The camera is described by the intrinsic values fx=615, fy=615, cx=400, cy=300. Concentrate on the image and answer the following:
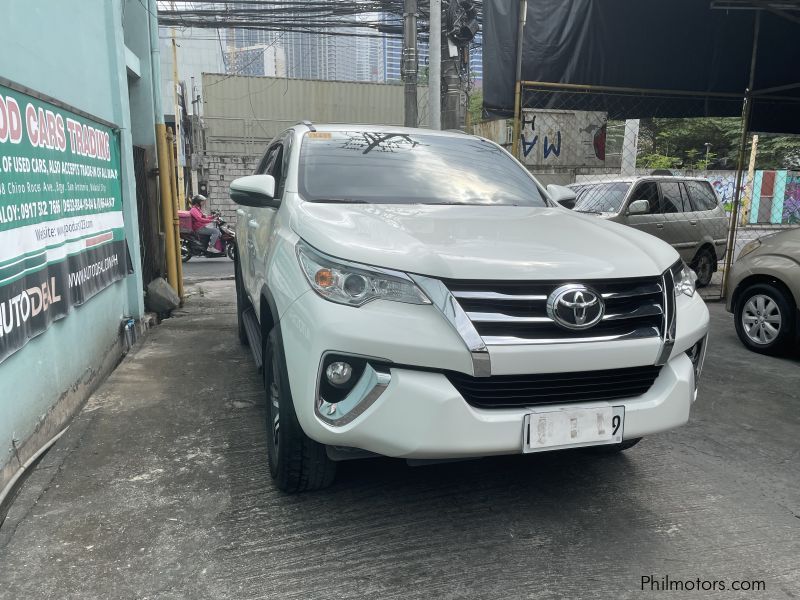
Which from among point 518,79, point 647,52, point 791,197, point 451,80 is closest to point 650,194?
point 647,52

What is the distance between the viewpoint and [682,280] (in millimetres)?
2852

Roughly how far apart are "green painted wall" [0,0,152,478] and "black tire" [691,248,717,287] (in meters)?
8.08

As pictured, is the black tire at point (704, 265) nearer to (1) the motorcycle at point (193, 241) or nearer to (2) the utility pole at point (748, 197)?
(1) the motorcycle at point (193, 241)

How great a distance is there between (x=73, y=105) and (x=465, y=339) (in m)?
3.45

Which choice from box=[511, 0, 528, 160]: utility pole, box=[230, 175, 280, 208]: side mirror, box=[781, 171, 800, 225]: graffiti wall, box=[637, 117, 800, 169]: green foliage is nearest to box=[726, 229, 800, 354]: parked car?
box=[511, 0, 528, 160]: utility pole

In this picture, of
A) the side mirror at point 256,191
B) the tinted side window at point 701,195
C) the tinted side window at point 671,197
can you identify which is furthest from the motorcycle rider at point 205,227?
the side mirror at point 256,191

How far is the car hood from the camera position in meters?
2.32

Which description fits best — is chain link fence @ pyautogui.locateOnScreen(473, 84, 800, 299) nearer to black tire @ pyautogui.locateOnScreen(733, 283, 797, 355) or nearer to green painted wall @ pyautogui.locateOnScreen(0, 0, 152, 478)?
black tire @ pyautogui.locateOnScreen(733, 283, 797, 355)

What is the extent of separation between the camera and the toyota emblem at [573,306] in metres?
2.29

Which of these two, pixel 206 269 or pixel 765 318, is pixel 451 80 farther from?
pixel 765 318

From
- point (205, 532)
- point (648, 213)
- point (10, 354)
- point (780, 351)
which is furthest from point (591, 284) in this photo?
point (648, 213)

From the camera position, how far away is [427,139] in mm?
3953

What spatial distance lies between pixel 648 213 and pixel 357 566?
807 cm

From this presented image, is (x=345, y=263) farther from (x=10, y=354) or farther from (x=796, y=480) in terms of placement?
(x=796, y=480)
